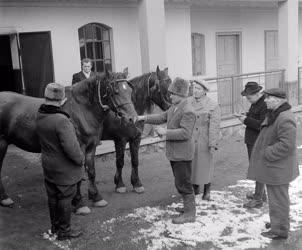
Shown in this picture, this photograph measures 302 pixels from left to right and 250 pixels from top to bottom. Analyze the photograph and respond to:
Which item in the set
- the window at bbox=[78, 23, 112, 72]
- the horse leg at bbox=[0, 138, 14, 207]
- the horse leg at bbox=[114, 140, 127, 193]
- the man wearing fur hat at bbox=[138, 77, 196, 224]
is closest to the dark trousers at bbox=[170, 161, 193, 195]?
the man wearing fur hat at bbox=[138, 77, 196, 224]

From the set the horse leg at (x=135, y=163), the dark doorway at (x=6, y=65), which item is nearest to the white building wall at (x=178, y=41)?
the dark doorway at (x=6, y=65)

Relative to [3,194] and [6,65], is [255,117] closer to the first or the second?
[3,194]

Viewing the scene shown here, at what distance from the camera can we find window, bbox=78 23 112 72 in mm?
10148

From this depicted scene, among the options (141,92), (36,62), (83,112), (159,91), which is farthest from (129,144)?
(36,62)

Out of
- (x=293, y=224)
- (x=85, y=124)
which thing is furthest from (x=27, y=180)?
(x=293, y=224)

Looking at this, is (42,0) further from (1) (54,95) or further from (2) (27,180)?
(1) (54,95)

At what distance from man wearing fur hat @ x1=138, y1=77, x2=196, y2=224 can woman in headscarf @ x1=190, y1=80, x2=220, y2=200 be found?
76 centimetres

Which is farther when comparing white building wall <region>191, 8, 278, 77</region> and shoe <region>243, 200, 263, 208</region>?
white building wall <region>191, 8, 278, 77</region>

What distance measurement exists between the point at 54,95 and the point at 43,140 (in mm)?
500

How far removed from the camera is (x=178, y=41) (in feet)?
37.8

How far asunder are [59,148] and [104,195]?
2.21m

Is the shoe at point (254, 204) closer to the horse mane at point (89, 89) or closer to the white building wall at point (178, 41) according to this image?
the horse mane at point (89, 89)

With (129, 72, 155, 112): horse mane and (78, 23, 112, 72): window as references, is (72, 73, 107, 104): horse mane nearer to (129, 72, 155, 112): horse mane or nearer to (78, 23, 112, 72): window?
(129, 72, 155, 112): horse mane

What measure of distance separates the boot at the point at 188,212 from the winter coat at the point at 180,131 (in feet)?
1.76
